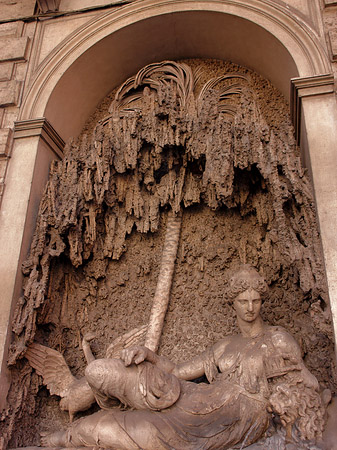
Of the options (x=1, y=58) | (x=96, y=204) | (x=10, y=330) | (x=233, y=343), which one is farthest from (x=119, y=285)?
(x=1, y=58)

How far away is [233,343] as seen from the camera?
134 inches

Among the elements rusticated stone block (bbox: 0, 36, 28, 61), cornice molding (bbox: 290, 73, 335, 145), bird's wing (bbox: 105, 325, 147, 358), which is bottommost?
bird's wing (bbox: 105, 325, 147, 358)

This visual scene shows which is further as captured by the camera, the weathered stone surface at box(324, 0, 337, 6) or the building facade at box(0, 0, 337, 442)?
the weathered stone surface at box(324, 0, 337, 6)

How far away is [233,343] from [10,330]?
192 cm

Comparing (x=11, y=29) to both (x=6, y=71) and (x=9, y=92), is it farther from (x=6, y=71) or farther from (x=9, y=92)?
(x=9, y=92)

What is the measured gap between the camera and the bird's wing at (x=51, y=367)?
3.74 metres

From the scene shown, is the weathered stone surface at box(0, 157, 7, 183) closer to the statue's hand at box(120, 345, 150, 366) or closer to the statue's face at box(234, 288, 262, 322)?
the statue's hand at box(120, 345, 150, 366)

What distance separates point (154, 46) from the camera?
16.7 feet

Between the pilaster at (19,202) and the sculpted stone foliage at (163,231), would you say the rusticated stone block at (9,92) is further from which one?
the sculpted stone foliage at (163,231)

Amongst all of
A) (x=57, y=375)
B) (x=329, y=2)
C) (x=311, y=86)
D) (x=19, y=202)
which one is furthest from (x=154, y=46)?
(x=57, y=375)

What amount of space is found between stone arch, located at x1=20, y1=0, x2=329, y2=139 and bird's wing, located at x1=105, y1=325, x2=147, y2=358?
2.40 metres

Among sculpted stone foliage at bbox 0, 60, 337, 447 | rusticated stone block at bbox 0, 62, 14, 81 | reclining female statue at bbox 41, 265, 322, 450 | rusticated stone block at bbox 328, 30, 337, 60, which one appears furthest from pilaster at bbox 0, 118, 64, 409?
rusticated stone block at bbox 328, 30, 337, 60

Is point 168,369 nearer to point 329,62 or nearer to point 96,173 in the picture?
point 96,173

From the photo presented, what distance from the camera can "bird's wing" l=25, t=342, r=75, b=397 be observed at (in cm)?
374
